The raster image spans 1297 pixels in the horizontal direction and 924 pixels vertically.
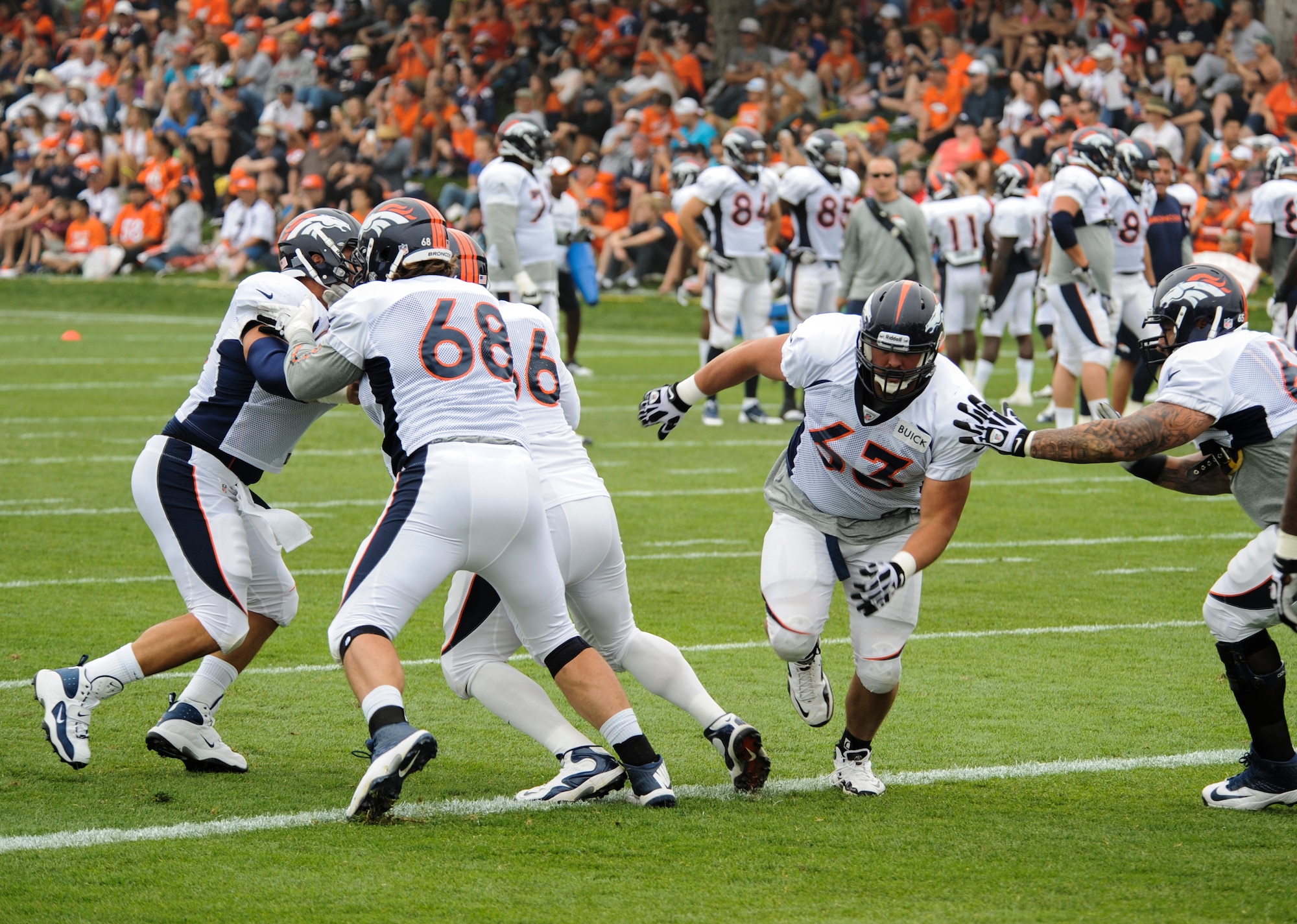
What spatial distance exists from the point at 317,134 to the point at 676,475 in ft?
53.9

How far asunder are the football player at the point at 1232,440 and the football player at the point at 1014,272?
945 cm

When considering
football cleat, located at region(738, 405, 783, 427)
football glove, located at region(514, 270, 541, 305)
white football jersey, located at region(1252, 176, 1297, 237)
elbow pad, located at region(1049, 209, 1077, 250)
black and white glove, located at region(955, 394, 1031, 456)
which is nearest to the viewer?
black and white glove, located at region(955, 394, 1031, 456)

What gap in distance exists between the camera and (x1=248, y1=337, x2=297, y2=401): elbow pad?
15.6 feet

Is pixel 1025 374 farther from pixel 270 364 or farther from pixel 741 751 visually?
pixel 270 364

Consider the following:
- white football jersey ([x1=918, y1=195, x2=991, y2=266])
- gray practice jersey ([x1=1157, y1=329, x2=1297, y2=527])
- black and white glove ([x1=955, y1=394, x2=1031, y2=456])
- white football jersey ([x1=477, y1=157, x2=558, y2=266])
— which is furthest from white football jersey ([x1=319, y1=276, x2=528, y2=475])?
white football jersey ([x1=918, y1=195, x2=991, y2=266])

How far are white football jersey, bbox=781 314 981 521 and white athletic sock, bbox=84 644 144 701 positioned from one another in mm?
2098

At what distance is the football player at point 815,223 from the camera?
13727mm

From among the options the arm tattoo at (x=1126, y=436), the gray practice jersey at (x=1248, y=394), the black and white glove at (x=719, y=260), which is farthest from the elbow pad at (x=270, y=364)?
the black and white glove at (x=719, y=260)

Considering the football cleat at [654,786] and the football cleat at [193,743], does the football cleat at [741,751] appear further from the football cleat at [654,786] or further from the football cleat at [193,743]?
the football cleat at [193,743]

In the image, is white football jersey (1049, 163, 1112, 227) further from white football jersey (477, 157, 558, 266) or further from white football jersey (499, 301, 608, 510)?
white football jersey (499, 301, 608, 510)

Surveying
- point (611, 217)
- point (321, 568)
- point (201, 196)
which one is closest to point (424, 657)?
point (321, 568)

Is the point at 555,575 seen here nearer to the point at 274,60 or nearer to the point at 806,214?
the point at 806,214

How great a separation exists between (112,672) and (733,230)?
926 cm

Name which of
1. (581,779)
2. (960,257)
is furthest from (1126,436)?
(960,257)
